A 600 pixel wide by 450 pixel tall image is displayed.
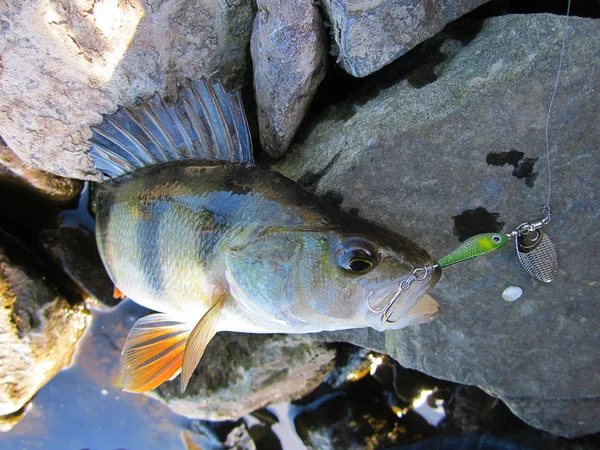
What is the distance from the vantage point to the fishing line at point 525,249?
1.76 meters

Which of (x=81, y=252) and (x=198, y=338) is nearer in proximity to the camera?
(x=198, y=338)

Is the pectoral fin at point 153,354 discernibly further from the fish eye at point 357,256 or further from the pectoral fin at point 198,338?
the fish eye at point 357,256

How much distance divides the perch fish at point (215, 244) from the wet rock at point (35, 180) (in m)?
0.68

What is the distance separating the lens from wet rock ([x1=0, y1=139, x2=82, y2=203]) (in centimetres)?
271

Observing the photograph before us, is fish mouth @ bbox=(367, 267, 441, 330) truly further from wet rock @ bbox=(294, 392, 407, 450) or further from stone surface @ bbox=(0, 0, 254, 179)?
wet rock @ bbox=(294, 392, 407, 450)

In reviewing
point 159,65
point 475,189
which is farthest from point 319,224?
point 159,65

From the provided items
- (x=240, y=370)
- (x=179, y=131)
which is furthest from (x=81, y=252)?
(x=179, y=131)

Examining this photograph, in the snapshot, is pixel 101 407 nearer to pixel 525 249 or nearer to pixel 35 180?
pixel 35 180

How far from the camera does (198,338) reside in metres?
1.97

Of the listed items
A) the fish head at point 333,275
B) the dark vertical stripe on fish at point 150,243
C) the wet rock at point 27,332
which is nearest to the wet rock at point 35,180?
the wet rock at point 27,332

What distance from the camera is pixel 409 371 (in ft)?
10.7

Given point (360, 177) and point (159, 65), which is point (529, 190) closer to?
point (360, 177)

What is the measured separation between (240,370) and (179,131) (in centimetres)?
164

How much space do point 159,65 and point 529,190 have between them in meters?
1.91
